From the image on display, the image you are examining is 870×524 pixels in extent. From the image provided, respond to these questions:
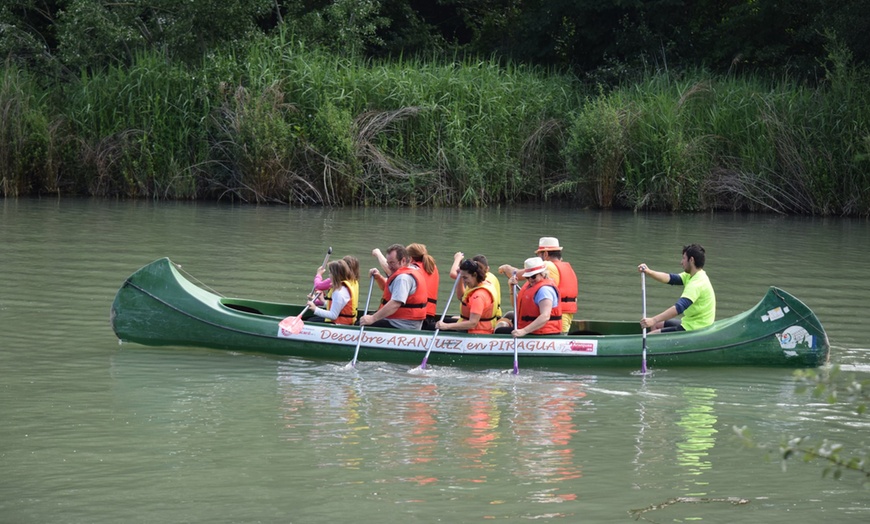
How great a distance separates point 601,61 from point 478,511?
25.4 meters

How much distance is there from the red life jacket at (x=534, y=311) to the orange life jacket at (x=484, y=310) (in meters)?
0.25

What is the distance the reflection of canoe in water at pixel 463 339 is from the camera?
9758 millimetres

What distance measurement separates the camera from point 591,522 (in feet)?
19.5

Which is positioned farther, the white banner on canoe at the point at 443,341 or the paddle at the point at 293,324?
the paddle at the point at 293,324

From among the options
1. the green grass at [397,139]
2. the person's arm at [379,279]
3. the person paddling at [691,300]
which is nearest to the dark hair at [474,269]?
the person's arm at [379,279]

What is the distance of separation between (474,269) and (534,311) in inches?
23.1

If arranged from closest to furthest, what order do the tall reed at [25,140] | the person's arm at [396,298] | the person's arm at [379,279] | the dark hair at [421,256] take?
the person's arm at [396,298], the dark hair at [421,256], the person's arm at [379,279], the tall reed at [25,140]

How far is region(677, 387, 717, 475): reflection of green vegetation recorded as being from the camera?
7.10m

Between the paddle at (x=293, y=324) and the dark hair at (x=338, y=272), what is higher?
the dark hair at (x=338, y=272)

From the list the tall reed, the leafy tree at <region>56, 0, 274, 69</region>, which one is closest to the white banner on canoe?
the tall reed

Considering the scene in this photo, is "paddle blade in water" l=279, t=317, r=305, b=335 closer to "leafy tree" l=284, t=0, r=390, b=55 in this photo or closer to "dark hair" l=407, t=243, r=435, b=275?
"dark hair" l=407, t=243, r=435, b=275

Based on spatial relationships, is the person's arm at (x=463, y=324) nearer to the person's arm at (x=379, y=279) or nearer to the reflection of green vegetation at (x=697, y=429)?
the person's arm at (x=379, y=279)

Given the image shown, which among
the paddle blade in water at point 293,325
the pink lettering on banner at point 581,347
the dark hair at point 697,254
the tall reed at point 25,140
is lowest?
the pink lettering on banner at point 581,347

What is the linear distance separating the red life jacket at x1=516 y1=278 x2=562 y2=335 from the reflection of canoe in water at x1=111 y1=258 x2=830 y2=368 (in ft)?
0.48
